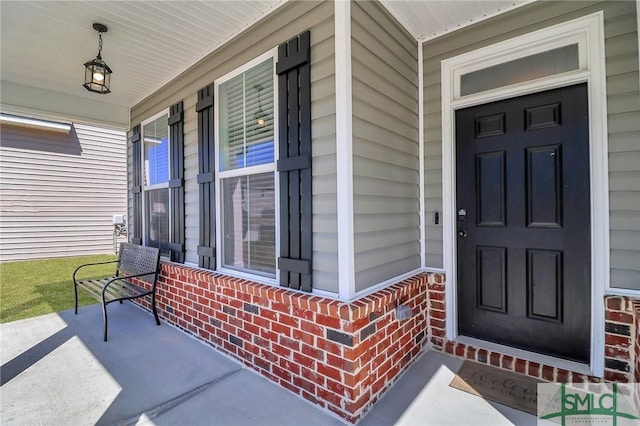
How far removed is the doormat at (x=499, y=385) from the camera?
73.4 inches

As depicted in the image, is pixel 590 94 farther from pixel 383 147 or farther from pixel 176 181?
pixel 176 181

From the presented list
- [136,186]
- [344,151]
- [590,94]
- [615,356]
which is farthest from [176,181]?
[615,356]

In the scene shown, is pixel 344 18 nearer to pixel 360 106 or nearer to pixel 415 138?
pixel 360 106

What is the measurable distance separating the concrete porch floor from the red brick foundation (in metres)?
0.10

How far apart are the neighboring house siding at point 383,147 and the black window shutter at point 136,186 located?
366cm

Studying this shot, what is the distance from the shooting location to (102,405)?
1910 mm

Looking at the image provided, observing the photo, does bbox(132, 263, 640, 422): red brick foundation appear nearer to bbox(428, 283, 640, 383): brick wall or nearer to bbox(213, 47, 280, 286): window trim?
bbox(428, 283, 640, 383): brick wall

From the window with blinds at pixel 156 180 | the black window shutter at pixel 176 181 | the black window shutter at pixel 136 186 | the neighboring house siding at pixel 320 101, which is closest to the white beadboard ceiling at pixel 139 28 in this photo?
the neighboring house siding at pixel 320 101

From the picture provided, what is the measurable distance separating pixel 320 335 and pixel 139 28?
2.98 m

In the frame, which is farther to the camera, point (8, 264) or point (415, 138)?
point (8, 264)

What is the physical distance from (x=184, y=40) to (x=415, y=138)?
234cm

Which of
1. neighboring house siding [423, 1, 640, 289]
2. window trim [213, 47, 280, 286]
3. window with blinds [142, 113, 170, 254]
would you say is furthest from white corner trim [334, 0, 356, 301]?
Answer: window with blinds [142, 113, 170, 254]

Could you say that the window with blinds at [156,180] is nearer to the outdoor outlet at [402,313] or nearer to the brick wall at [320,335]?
the brick wall at [320,335]

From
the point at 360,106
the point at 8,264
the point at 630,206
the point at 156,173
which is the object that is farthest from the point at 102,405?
the point at 8,264
